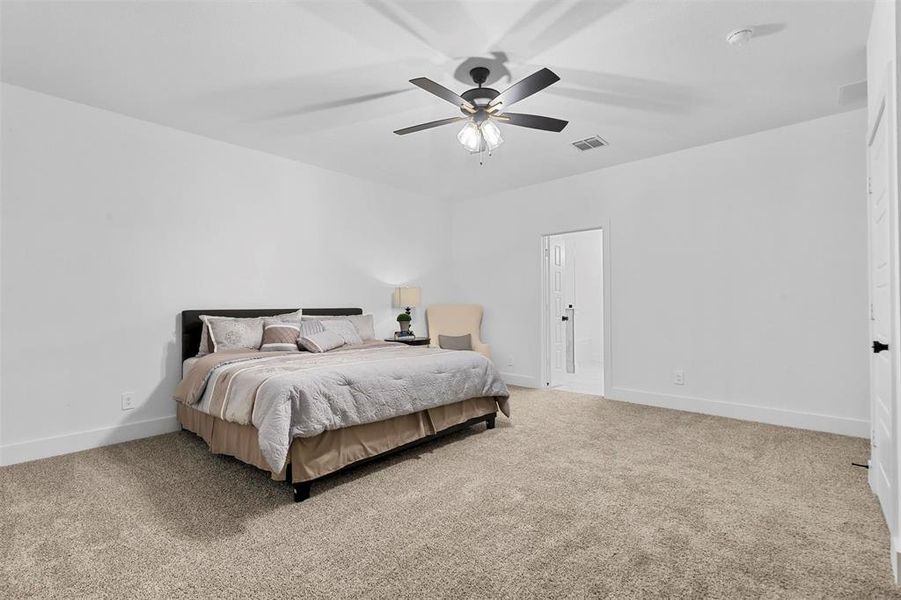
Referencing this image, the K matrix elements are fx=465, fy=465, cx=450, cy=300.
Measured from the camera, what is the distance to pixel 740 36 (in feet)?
8.30

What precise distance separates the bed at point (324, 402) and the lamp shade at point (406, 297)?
1.57 metres

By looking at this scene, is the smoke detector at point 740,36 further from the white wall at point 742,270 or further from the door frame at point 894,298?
the white wall at point 742,270

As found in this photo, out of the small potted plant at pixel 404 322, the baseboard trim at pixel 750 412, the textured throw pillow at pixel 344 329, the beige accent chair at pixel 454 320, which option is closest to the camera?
the baseboard trim at pixel 750 412

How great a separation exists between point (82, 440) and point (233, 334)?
125 cm

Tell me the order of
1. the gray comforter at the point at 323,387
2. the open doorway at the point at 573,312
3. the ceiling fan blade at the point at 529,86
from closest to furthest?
the ceiling fan blade at the point at 529,86, the gray comforter at the point at 323,387, the open doorway at the point at 573,312

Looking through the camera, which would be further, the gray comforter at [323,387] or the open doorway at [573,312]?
the open doorway at [573,312]

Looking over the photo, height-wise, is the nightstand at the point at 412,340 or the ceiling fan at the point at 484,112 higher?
the ceiling fan at the point at 484,112

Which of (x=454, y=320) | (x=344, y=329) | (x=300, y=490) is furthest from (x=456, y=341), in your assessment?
(x=300, y=490)

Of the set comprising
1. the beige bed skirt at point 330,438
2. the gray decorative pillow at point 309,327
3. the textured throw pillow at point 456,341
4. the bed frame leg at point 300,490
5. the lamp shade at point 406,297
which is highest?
the lamp shade at point 406,297

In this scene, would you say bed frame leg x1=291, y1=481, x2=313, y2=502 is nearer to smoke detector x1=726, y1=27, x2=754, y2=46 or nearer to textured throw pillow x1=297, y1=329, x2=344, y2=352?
textured throw pillow x1=297, y1=329, x2=344, y2=352

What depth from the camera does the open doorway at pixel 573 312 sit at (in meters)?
5.65

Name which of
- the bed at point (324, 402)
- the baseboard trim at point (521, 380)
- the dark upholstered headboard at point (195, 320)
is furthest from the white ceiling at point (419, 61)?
the baseboard trim at point (521, 380)

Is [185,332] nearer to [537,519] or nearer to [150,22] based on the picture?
[150,22]

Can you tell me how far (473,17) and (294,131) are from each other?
211 cm
